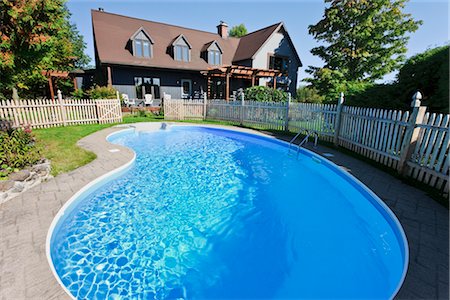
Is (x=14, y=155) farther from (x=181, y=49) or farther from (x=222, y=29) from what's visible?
(x=222, y=29)

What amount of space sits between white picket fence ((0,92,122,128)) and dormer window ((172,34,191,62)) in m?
9.63

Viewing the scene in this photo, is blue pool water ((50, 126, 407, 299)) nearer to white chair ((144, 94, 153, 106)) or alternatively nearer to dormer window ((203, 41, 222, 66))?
white chair ((144, 94, 153, 106))

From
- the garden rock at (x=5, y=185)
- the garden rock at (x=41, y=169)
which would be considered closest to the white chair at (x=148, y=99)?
the garden rock at (x=41, y=169)

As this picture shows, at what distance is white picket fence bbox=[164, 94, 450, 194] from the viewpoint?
180 inches

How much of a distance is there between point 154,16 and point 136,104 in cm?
1010

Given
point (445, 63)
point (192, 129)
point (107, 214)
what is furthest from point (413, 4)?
point (107, 214)

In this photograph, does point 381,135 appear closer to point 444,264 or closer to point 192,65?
point 444,264

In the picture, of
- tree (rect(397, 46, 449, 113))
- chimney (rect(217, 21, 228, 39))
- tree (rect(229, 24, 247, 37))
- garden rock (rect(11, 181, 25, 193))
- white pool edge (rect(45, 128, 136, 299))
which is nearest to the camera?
white pool edge (rect(45, 128, 136, 299))

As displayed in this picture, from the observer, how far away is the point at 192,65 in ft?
68.2

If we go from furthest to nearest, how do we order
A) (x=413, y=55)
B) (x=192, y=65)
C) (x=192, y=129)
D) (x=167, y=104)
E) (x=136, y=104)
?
(x=192, y=65) < (x=136, y=104) < (x=167, y=104) < (x=192, y=129) < (x=413, y=55)

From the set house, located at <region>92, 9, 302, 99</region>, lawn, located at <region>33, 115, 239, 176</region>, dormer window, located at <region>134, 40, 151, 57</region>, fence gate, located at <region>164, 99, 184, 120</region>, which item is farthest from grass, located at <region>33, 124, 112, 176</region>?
dormer window, located at <region>134, 40, 151, 57</region>

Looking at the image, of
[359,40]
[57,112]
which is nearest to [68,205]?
[57,112]

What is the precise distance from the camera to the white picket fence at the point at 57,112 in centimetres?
982

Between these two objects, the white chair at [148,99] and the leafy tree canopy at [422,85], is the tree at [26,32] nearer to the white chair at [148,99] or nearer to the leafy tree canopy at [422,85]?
the leafy tree canopy at [422,85]
